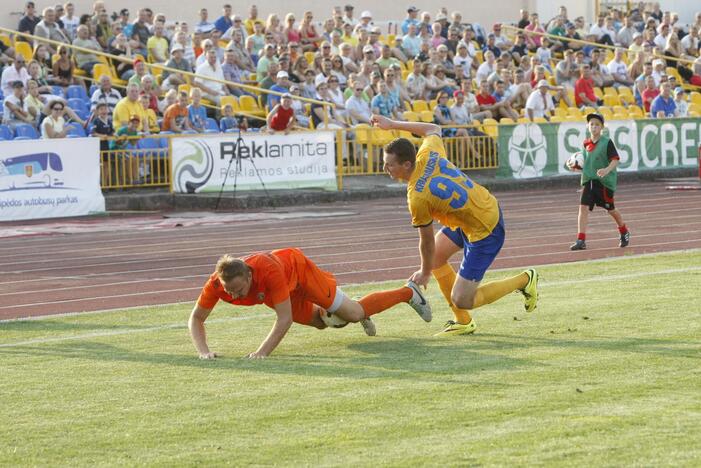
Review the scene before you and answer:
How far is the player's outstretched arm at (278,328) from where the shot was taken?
929cm

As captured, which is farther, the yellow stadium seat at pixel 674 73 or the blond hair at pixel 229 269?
the yellow stadium seat at pixel 674 73

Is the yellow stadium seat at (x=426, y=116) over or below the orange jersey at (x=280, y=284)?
over

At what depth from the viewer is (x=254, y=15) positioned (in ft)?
100

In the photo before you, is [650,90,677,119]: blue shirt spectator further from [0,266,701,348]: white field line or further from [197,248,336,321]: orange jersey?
[197,248,336,321]: orange jersey

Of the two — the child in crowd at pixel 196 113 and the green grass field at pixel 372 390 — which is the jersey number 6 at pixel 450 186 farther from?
the child in crowd at pixel 196 113

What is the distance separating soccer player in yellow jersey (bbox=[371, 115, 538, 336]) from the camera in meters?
9.66

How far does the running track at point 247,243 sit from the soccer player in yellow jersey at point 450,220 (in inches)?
149

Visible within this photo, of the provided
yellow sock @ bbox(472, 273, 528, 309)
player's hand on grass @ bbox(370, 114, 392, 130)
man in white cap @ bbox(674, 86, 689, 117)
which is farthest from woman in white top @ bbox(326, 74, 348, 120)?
player's hand on grass @ bbox(370, 114, 392, 130)

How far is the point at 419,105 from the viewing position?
28250mm

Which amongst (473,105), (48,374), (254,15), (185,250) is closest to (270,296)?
(48,374)

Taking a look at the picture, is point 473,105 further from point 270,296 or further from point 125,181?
point 270,296

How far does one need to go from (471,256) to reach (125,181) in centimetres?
1473

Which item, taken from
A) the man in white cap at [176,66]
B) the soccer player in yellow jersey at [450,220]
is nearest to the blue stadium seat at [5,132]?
the man in white cap at [176,66]

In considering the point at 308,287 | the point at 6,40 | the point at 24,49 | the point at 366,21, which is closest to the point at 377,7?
the point at 366,21
